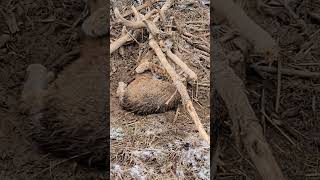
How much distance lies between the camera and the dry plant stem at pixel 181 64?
3.10m

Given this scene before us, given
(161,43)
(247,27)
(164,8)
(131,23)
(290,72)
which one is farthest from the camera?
(164,8)

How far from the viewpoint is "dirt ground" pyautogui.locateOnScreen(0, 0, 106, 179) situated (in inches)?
103

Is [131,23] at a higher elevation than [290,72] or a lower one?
higher

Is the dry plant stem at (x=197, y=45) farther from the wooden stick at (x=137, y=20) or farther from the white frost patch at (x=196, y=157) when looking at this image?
the white frost patch at (x=196, y=157)

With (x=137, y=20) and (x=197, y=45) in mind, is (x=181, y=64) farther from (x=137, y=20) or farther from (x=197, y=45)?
(x=137, y=20)

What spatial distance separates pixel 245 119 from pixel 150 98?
1.97 ft

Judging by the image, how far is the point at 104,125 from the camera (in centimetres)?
267

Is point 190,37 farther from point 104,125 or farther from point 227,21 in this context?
point 104,125

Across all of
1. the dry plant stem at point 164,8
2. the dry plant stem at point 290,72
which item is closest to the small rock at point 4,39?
the dry plant stem at point 164,8

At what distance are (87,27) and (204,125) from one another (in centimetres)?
98

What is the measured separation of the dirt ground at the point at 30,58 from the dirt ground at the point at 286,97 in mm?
683

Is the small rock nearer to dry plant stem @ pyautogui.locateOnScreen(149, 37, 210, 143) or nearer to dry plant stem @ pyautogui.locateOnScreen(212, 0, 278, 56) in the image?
dry plant stem @ pyautogui.locateOnScreen(149, 37, 210, 143)

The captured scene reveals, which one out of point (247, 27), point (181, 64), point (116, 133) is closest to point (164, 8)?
point (181, 64)

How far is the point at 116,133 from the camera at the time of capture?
9.33ft
